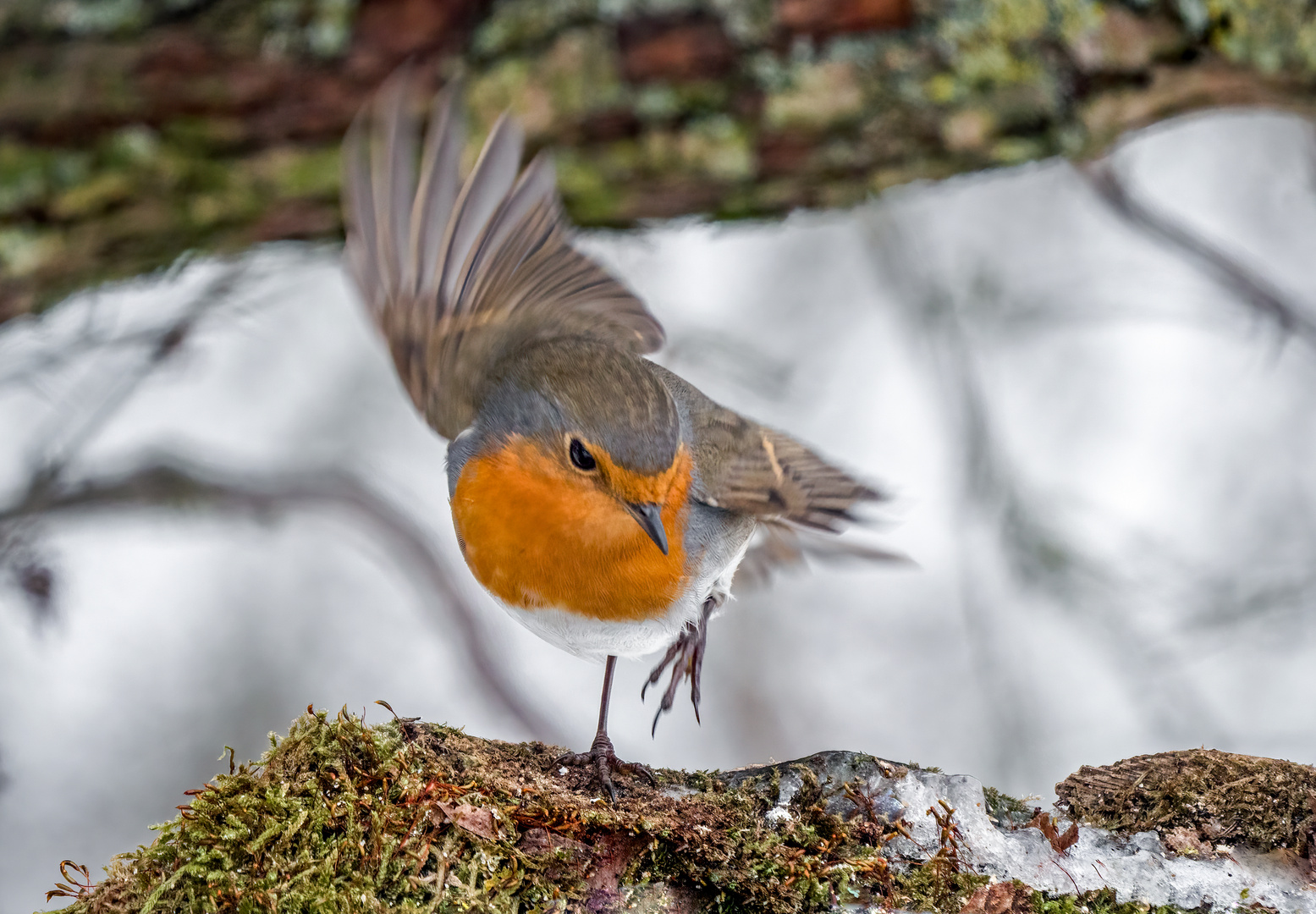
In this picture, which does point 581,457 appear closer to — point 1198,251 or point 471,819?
point 471,819

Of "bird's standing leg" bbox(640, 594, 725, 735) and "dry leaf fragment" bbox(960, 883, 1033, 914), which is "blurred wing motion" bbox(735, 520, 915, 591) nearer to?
"bird's standing leg" bbox(640, 594, 725, 735)

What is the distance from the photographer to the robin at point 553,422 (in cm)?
248

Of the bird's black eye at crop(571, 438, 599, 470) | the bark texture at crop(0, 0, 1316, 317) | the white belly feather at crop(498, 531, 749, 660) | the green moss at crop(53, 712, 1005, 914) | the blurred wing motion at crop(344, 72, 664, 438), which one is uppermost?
the bark texture at crop(0, 0, 1316, 317)

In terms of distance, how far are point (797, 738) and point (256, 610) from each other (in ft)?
11.4

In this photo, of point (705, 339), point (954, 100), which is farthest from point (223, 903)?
point (705, 339)

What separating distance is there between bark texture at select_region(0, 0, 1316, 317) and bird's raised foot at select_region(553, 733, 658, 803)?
1.80 meters

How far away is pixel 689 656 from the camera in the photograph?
10.4 feet

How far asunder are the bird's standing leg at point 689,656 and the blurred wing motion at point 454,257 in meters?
0.87

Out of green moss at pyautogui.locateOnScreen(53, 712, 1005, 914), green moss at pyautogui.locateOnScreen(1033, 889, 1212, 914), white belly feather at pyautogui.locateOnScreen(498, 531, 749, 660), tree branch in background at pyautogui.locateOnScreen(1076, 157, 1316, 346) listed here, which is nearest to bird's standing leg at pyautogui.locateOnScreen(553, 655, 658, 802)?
green moss at pyautogui.locateOnScreen(53, 712, 1005, 914)

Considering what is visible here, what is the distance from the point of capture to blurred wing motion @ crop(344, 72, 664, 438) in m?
2.80

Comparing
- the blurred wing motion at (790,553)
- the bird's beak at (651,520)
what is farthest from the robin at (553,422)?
the blurred wing motion at (790,553)

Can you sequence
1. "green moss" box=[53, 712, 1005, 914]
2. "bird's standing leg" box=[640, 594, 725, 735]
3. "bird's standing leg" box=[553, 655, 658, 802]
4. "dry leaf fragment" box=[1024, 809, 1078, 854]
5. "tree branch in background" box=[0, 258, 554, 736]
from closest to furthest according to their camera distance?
1. "green moss" box=[53, 712, 1005, 914]
2. "dry leaf fragment" box=[1024, 809, 1078, 854]
3. "bird's standing leg" box=[553, 655, 658, 802]
4. "bird's standing leg" box=[640, 594, 725, 735]
5. "tree branch in background" box=[0, 258, 554, 736]

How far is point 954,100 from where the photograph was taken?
309 centimetres

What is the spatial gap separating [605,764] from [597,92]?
6.53 feet
